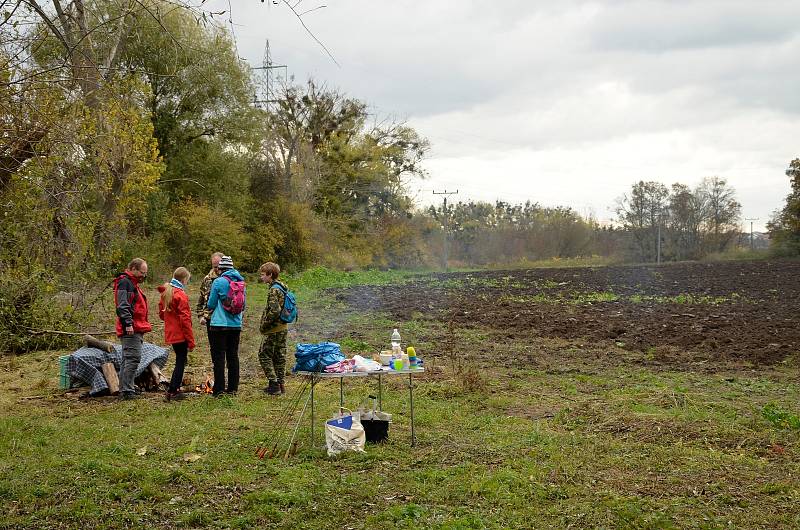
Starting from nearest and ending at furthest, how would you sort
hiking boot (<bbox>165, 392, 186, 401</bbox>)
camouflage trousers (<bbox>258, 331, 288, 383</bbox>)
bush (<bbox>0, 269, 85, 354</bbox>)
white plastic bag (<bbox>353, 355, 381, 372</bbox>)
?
white plastic bag (<bbox>353, 355, 381, 372</bbox>)
hiking boot (<bbox>165, 392, 186, 401</bbox>)
camouflage trousers (<bbox>258, 331, 288, 383</bbox>)
bush (<bbox>0, 269, 85, 354</bbox>)

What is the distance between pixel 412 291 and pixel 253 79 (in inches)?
739

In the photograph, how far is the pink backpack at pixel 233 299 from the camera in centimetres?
1145

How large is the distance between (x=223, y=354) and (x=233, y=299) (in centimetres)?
82

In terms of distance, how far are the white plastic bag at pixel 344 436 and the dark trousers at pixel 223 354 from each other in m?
3.52

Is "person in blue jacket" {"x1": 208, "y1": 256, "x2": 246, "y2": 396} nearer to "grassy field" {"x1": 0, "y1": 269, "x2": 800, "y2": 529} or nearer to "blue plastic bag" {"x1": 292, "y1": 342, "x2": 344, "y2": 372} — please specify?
"grassy field" {"x1": 0, "y1": 269, "x2": 800, "y2": 529}

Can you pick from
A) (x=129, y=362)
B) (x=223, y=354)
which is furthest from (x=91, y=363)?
(x=223, y=354)

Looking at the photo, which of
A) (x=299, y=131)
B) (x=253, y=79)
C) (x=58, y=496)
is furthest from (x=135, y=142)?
(x=299, y=131)

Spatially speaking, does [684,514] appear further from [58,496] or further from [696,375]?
[696,375]

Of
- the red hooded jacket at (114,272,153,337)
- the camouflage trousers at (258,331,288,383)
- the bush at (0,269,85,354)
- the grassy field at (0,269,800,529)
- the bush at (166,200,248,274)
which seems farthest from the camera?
the bush at (166,200,248,274)

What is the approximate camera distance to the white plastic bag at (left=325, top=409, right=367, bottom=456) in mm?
8344

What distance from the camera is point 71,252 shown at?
14.0 meters

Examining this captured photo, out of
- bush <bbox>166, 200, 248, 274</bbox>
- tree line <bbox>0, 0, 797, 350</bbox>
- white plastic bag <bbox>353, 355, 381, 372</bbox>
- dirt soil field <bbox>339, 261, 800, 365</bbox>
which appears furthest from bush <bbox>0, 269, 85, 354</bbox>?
bush <bbox>166, 200, 248, 274</bbox>

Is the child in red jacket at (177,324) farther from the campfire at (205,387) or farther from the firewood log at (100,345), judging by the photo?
the firewood log at (100,345)

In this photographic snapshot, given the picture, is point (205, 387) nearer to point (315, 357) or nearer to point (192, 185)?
point (315, 357)
